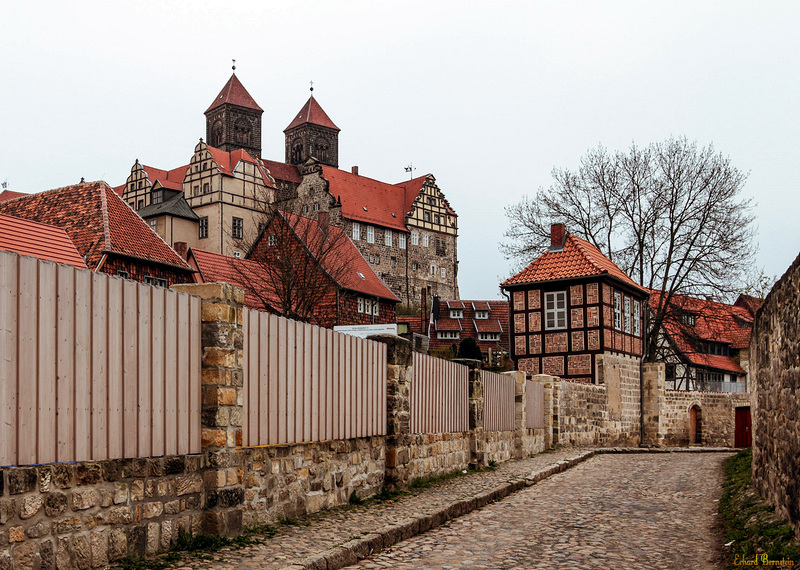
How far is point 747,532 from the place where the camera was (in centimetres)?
765

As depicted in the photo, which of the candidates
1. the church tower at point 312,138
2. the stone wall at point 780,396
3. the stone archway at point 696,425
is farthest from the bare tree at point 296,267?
the church tower at point 312,138

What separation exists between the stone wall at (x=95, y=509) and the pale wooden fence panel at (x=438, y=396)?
5342 millimetres

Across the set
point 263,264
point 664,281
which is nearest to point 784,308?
point 664,281

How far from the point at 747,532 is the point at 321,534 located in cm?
365

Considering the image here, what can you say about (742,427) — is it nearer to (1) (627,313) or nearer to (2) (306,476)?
(1) (627,313)

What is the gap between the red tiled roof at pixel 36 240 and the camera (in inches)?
903

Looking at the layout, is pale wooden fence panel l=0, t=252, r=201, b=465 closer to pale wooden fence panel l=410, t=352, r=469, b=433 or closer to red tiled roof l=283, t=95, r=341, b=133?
pale wooden fence panel l=410, t=352, r=469, b=433

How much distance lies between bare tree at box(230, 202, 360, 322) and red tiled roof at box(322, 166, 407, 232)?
24082 mm

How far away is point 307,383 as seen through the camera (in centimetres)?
850

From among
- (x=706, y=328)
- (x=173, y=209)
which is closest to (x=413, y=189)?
(x=173, y=209)

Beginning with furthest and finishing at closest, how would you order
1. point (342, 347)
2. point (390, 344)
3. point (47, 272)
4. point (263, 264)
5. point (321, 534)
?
point (263, 264)
point (390, 344)
point (342, 347)
point (321, 534)
point (47, 272)

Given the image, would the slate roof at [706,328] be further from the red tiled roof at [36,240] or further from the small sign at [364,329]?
the red tiled roof at [36,240]

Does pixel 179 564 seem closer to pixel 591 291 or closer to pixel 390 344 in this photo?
pixel 390 344

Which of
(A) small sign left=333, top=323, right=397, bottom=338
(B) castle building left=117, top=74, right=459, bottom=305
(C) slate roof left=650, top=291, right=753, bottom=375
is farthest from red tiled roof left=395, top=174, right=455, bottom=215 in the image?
(A) small sign left=333, top=323, right=397, bottom=338
